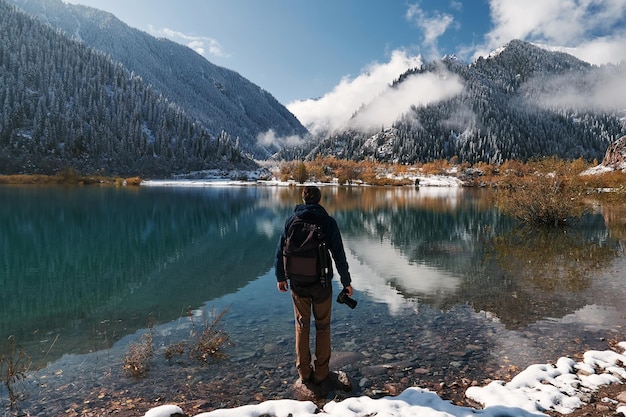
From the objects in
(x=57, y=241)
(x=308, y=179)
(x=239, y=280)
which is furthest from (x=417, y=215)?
A: (x=308, y=179)

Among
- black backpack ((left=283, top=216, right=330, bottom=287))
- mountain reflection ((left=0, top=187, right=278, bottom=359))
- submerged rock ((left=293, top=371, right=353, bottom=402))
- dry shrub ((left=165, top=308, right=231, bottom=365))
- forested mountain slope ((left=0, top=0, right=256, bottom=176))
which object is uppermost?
forested mountain slope ((left=0, top=0, right=256, bottom=176))

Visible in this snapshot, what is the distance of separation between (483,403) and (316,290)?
337cm

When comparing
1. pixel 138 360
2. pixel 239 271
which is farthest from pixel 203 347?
pixel 239 271

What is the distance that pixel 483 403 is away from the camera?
21.2 ft

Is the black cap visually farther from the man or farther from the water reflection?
the water reflection

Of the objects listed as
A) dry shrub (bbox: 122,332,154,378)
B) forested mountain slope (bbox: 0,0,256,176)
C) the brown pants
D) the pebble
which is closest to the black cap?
the brown pants

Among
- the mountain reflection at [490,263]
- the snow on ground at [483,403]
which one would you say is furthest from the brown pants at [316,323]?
the mountain reflection at [490,263]

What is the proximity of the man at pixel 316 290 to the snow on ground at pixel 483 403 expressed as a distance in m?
0.86

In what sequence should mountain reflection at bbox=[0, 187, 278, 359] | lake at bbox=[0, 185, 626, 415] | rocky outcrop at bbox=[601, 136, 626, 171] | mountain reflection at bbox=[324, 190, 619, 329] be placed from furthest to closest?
1. rocky outcrop at bbox=[601, 136, 626, 171]
2. mountain reflection at bbox=[324, 190, 619, 329]
3. mountain reflection at bbox=[0, 187, 278, 359]
4. lake at bbox=[0, 185, 626, 415]

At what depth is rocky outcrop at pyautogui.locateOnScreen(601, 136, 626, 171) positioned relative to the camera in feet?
354

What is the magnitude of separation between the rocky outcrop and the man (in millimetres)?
128645

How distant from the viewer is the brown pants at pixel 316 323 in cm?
677

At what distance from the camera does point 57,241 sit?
26.9 m

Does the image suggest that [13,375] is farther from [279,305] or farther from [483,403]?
[483,403]
